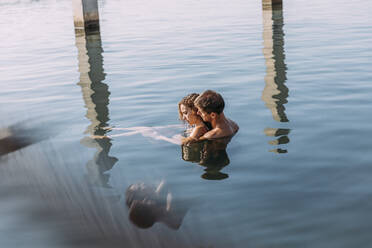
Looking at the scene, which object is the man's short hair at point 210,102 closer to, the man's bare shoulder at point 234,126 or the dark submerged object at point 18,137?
the man's bare shoulder at point 234,126

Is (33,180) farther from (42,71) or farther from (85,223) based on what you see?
(42,71)

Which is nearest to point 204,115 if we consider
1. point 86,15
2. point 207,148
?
point 207,148

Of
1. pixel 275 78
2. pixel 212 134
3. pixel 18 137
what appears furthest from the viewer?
pixel 275 78

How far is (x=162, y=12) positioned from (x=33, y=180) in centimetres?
2341

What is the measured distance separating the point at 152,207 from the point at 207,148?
1778 mm

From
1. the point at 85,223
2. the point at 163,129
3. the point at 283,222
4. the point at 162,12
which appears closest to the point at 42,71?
the point at 163,129

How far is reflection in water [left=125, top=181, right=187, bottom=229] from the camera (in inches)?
183

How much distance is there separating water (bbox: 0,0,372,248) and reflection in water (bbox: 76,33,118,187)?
0.03 m

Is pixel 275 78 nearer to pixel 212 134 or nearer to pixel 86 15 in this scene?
pixel 212 134

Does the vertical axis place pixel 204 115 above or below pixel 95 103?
above

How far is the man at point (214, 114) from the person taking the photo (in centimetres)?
623

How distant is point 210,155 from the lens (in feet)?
20.7

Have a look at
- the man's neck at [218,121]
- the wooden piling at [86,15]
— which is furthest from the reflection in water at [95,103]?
the wooden piling at [86,15]

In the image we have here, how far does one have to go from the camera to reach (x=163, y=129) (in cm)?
738
